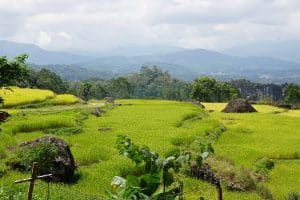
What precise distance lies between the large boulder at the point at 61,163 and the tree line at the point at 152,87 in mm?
3937

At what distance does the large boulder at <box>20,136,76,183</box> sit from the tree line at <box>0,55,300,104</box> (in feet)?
12.9

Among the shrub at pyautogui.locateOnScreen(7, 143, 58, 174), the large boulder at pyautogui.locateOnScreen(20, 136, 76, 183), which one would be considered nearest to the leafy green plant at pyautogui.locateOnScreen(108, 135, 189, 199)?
the shrub at pyautogui.locateOnScreen(7, 143, 58, 174)

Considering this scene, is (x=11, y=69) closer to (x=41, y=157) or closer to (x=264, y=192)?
(x=41, y=157)

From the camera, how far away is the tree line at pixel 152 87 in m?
87.4

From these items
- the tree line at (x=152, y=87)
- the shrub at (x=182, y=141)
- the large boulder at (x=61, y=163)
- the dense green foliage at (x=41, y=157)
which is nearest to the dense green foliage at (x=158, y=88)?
the tree line at (x=152, y=87)

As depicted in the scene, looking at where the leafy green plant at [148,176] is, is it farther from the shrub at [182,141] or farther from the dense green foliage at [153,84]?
the dense green foliage at [153,84]

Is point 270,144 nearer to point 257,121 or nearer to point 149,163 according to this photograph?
point 257,121

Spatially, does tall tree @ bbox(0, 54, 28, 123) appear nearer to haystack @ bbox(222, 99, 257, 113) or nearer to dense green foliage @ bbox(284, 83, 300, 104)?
haystack @ bbox(222, 99, 257, 113)

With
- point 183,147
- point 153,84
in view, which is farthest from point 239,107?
point 153,84

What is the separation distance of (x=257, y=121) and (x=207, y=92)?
4703 centimetres

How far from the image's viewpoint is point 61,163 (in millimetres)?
17328

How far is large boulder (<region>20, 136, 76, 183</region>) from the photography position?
17.2 meters

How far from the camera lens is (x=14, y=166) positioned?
1803 cm

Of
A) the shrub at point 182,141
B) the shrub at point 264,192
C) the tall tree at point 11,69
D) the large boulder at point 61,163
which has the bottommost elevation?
the shrub at point 264,192
